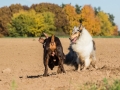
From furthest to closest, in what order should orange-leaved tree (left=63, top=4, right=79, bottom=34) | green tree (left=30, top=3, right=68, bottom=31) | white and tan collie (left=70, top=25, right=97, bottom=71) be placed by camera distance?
green tree (left=30, top=3, right=68, bottom=31) < orange-leaved tree (left=63, top=4, right=79, bottom=34) < white and tan collie (left=70, top=25, right=97, bottom=71)

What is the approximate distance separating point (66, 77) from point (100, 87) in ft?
7.33

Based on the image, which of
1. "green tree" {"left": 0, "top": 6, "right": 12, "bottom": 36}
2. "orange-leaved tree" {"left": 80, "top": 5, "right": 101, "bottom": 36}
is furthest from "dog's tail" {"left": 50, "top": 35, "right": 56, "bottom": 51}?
"green tree" {"left": 0, "top": 6, "right": 12, "bottom": 36}

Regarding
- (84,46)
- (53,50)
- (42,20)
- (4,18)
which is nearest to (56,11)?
(42,20)

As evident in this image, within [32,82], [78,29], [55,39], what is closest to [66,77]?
[32,82]

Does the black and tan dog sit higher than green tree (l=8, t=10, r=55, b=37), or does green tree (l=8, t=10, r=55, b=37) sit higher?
the black and tan dog

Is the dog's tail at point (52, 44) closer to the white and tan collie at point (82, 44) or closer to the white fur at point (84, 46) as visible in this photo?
the white and tan collie at point (82, 44)

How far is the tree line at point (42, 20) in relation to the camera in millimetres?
99188

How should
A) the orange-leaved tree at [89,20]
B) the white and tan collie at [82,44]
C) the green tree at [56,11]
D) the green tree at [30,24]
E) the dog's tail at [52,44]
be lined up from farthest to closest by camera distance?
the green tree at [56,11]
the orange-leaved tree at [89,20]
the green tree at [30,24]
the white and tan collie at [82,44]
the dog's tail at [52,44]

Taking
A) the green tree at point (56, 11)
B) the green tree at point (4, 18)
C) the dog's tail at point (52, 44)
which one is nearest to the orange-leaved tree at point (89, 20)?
the green tree at point (56, 11)

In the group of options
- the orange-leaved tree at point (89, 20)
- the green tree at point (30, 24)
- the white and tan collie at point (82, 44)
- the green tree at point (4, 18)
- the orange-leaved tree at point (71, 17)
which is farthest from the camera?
the orange-leaved tree at point (71, 17)

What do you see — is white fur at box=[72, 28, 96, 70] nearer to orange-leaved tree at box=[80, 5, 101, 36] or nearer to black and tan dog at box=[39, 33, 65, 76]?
black and tan dog at box=[39, 33, 65, 76]

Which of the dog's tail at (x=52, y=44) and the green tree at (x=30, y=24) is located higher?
the dog's tail at (x=52, y=44)

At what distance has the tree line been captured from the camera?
99.2m

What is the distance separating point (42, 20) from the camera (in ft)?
336
